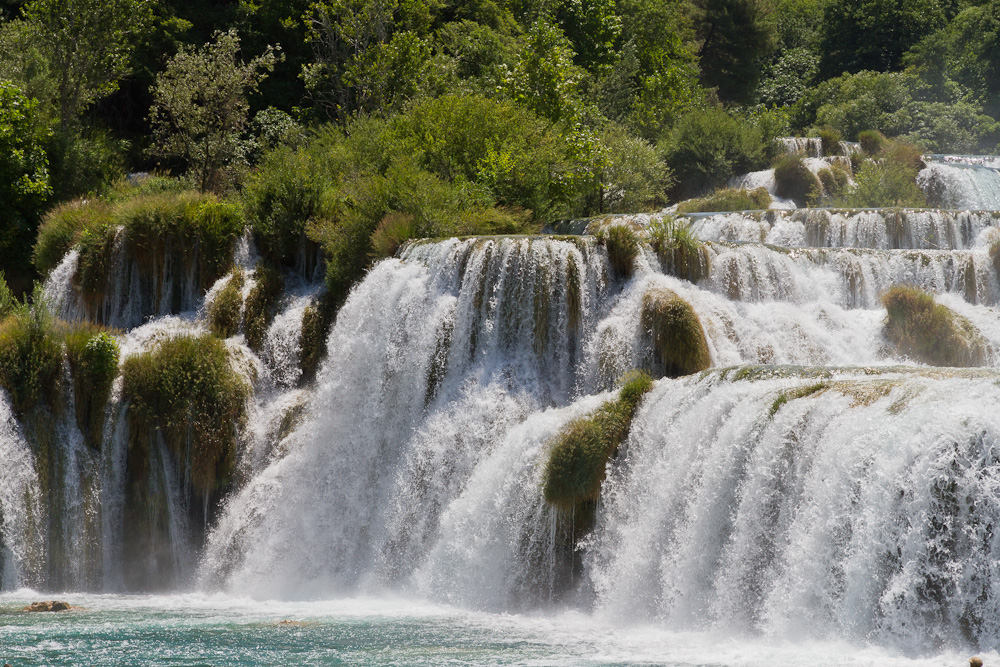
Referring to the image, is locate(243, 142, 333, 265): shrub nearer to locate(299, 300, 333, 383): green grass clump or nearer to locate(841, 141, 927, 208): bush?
locate(299, 300, 333, 383): green grass clump

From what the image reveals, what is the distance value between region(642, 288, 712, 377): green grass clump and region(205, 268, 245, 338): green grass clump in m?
8.67

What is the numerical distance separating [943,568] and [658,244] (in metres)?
9.82

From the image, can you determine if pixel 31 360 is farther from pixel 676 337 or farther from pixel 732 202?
pixel 732 202

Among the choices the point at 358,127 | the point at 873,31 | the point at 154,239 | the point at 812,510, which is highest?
the point at 873,31

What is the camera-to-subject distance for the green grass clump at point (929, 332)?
56.9 feet

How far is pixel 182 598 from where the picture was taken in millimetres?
16859

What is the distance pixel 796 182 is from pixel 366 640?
79.8 ft

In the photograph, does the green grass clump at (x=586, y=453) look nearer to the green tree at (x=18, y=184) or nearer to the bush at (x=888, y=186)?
the green tree at (x=18, y=184)

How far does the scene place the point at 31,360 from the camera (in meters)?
18.2

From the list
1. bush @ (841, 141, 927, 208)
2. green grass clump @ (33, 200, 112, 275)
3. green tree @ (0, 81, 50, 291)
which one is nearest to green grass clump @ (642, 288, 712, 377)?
green grass clump @ (33, 200, 112, 275)

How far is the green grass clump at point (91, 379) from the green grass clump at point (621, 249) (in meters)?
9.14

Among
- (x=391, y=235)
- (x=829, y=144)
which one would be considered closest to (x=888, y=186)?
(x=829, y=144)

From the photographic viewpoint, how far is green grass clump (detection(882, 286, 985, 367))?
17.3 meters

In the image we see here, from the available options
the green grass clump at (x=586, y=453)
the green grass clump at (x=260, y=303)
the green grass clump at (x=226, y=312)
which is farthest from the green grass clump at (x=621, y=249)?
the green grass clump at (x=226, y=312)
